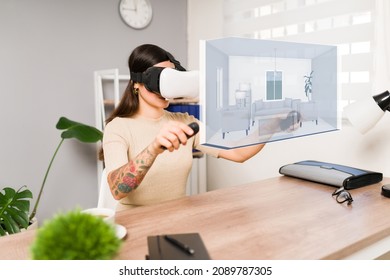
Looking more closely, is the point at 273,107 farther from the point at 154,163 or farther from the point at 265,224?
the point at 154,163

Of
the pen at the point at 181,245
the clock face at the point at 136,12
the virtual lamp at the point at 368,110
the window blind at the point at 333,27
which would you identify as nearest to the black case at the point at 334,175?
the virtual lamp at the point at 368,110

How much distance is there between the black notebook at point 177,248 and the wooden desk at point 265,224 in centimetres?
4

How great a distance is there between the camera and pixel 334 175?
1.42 m

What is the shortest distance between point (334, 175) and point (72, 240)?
1.10 meters

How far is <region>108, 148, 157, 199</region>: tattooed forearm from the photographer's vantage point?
45.0 inches

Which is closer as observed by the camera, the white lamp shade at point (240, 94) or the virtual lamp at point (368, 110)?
the white lamp shade at point (240, 94)

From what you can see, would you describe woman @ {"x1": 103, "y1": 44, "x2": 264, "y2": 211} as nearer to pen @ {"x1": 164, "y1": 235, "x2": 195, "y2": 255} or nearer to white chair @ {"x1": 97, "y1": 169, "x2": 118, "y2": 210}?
white chair @ {"x1": 97, "y1": 169, "x2": 118, "y2": 210}

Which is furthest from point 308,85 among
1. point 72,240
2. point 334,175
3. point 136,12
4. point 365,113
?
point 136,12

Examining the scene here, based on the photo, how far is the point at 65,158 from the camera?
2.54 metres

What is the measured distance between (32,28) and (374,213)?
211 cm

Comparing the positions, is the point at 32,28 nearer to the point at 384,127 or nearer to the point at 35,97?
the point at 35,97

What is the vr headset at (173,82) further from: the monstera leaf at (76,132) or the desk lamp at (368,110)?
the monstera leaf at (76,132)

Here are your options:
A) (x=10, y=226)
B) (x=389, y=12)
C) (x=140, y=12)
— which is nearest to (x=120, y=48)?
(x=140, y=12)

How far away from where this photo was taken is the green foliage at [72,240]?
559 millimetres
